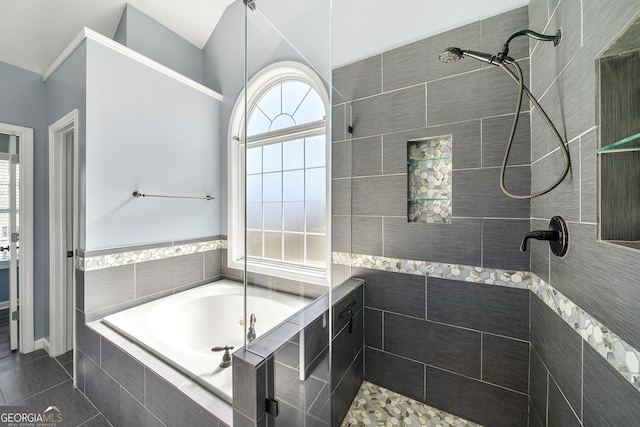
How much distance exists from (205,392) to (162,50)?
2.89 metres

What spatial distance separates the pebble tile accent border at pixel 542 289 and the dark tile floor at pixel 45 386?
6.19ft

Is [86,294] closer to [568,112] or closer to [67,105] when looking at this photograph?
[67,105]

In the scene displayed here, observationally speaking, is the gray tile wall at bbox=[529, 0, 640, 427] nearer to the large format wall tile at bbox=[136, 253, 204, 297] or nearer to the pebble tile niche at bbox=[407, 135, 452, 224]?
the pebble tile niche at bbox=[407, 135, 452, 224]

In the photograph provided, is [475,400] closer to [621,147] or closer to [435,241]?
[435,241]

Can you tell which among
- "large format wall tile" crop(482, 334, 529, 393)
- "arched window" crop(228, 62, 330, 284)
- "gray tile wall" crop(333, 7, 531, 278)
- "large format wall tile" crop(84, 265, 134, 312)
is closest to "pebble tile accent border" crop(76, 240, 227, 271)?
"large format wall tile" crop(84, 265, 134, 312)

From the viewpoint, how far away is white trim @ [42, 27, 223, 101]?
1.71 m

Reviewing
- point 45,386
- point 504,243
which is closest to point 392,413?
point 504,243

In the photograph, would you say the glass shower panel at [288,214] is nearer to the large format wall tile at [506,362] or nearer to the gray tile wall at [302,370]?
the gray tile wall at [302,370]

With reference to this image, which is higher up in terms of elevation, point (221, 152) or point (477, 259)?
point (221, 152)

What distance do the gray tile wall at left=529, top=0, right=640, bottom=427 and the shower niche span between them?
0.03 metres

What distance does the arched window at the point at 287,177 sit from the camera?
1.07 metres

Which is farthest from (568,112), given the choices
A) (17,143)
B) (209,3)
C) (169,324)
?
(17,143)

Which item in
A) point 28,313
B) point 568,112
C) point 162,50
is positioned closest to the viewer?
point 568,112

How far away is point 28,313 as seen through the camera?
2166 millimetres
